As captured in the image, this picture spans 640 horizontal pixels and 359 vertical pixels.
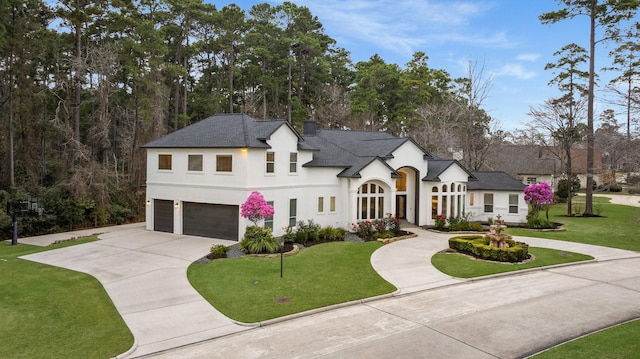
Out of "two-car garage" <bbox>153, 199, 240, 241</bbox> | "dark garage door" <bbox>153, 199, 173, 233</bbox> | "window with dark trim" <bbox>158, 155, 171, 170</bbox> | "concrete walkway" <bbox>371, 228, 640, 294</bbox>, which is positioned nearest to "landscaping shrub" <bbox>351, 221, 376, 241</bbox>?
"concrete walkway" <bbox>371, 228, 640, 294</bbox>

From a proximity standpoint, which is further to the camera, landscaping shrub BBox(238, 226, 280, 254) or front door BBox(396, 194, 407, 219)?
front door BBox(396, 194, 407, 219)

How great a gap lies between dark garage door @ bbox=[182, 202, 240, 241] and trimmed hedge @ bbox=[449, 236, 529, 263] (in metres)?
11.0

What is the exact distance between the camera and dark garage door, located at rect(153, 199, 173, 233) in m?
22.7

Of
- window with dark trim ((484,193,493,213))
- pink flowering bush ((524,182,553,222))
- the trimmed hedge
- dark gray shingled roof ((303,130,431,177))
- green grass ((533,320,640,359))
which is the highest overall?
dark gray shingled roof ((303,130,431,177))

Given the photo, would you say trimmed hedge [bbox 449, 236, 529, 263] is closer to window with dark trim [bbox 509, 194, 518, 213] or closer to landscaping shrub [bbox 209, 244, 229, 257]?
landscaping shrub [bbox 209, 244, 229, 257]

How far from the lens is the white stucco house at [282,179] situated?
805 inches

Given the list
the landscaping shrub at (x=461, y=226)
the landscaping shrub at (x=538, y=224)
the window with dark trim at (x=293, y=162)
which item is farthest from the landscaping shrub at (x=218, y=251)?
the landscaping shrub at (x=538, y=224)

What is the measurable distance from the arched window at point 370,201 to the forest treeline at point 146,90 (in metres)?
16.4

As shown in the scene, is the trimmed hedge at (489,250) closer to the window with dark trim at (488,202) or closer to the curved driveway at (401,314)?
the curved driveway at (401,314)

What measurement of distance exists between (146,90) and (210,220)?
1652 centimetres

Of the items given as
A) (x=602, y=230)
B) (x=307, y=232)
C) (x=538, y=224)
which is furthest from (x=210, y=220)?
(x=602, y=230)

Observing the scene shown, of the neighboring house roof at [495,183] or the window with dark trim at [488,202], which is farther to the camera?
the window with dark trim at [488,202]

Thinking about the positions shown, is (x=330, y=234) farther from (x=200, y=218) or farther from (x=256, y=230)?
(x=200, y=218)

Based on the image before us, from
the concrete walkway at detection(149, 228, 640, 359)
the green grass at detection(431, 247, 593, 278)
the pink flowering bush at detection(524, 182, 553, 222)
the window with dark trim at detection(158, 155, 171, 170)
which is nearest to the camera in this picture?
the concrete walkway at detection(149, 228, 640, 359)
